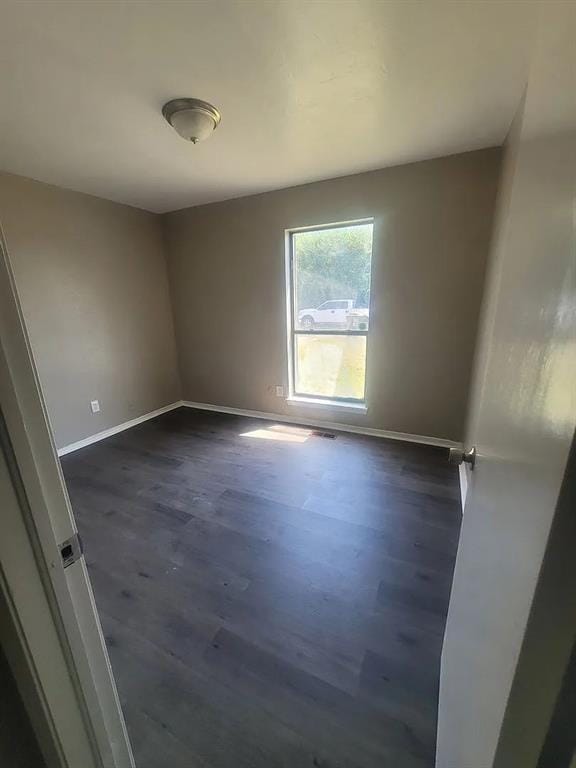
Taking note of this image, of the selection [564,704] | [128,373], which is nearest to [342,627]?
[564,704]

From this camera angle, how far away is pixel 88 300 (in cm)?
315

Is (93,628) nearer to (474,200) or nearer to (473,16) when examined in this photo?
(473,16)

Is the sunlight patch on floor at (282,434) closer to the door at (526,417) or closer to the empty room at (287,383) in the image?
the empty room at (287,383)

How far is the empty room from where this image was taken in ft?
1.72

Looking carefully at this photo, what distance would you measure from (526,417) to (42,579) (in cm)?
90

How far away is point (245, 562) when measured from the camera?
5.70 ft

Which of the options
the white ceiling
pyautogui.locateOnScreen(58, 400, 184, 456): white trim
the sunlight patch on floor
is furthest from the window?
pyautogui.locateOnScreen(58, 400, 184, 456): white trim

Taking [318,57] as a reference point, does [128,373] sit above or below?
below

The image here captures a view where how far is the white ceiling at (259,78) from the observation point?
46.1 inches

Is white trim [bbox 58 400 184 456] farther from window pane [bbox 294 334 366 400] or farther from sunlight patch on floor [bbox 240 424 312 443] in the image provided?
window pane [bbox 294 334 366 400]

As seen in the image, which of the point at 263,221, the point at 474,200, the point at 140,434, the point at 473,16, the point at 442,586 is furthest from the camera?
the point at 140,434

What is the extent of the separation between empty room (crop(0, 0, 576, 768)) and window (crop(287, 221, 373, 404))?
0.03m

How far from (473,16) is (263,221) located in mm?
2248

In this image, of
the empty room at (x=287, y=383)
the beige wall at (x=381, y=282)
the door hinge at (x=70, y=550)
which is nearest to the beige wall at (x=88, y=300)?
the empty room at (x=287, y=383)
